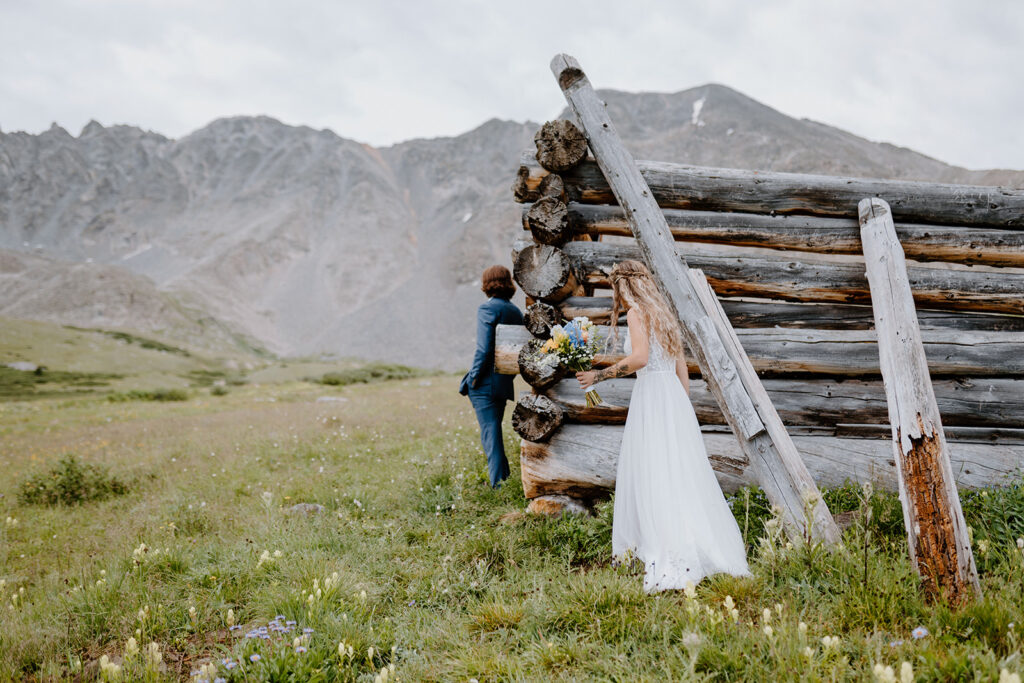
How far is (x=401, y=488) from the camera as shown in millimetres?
7230

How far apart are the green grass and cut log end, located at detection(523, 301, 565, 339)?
1861 mm

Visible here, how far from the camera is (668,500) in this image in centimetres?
432

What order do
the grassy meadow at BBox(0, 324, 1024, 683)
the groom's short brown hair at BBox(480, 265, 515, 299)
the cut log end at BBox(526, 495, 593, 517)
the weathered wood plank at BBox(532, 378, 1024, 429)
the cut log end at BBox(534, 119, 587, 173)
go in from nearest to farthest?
the grassy meadow at BBox(0, 324, 1024, 683)
the weathered wood plank at BBox(532, 378, 1024, 429)
the cut log end at BBox(526, 495, 593, 517)
the cut log end at BBox(534, 119, 587, 173)
the groom's short brown hair at BBox(480, 265, 515, 299)

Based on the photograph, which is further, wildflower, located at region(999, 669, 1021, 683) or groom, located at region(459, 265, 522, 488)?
groom, located at region(459, 265, 522, 488)

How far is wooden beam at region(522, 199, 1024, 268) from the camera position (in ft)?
19.0

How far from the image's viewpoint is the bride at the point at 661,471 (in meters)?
4.03

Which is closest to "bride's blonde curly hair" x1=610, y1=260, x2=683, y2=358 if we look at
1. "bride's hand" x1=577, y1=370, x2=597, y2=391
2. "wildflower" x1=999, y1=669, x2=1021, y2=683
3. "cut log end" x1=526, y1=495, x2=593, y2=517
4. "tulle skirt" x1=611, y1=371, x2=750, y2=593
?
"tulle skirt" x1=611, y1=371, x2=750, y2=593

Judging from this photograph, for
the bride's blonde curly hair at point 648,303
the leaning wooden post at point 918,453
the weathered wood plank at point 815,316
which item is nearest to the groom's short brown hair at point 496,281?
the weathered wood plank at point 815,316

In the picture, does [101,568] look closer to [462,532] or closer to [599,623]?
[462,532]

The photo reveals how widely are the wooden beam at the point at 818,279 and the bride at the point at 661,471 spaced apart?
1.12 m

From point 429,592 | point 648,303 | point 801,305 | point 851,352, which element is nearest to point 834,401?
point 851,352

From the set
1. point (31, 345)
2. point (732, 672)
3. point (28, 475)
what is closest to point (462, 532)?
point (732, 672)

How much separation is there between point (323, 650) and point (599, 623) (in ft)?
5.61

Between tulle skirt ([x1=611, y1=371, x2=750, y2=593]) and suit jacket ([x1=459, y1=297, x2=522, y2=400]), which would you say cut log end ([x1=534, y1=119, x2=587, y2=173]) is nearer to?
suit jacket ([x1=459, y1=297, x2=522, y2=400])
